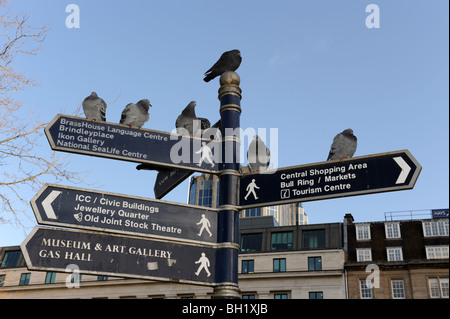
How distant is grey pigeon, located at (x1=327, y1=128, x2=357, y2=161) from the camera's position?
277 inches

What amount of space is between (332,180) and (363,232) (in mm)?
43303

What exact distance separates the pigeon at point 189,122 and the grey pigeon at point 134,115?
1.81 feet

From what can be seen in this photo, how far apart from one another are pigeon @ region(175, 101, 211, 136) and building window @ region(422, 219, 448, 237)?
43.0m

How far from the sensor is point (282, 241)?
49.8m

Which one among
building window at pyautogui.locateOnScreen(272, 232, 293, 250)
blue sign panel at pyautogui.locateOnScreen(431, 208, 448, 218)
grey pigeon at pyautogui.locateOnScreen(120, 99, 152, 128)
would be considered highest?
blue sign panel at pyautogui.locateOnScreen(431, 208, 448, 218)

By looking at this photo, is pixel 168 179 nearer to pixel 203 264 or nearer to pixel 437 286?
pixel 203 264

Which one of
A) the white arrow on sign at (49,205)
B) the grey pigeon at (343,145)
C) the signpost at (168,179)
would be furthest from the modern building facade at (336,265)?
the white arrow on sign at (49,205)

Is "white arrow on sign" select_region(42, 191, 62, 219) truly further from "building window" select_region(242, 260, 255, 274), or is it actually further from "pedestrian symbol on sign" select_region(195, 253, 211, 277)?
"building window" select_region(242, 260, 255, 274)

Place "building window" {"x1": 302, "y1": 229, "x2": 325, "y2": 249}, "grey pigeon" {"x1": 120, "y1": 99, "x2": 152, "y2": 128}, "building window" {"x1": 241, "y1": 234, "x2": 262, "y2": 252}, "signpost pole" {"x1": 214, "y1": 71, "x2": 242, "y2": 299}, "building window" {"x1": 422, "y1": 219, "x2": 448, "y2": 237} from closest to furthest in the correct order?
"signpost pole" {"x1": 214, "y1": 71, "x2": 242, "y2": 299}, "grey pigeon" {"x1": 120, "y1": 99, "x2": 152, "y2": 128}, "building window" {"x1": 422, "y1": 219, "x2": 448, "y2": 237}, "building window" {"x1": 302, "y1": 229, "x2": 325, "y2": 249}, "building window" {"x1": 241, "y1": 234, "x2": 262, "y2": 252}

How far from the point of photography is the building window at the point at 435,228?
1810 inches

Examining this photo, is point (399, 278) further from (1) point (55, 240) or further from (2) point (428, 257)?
(1) point (55, 240)

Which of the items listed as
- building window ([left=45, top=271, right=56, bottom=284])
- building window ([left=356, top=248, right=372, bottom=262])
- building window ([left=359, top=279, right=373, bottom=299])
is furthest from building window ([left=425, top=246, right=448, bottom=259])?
building window ([left=45, top=271, right=56, bottom=284])

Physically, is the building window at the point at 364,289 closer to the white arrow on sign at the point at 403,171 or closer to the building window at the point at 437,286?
the building window at the point at 437,286

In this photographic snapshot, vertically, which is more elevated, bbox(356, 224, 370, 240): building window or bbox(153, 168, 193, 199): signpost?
bbox(356, 224, 370, 240): building window
